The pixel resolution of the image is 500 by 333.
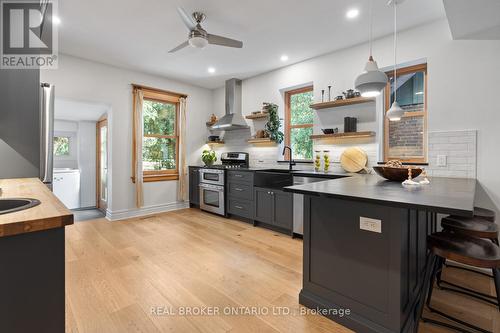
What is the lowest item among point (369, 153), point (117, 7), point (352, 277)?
point (352, 277)

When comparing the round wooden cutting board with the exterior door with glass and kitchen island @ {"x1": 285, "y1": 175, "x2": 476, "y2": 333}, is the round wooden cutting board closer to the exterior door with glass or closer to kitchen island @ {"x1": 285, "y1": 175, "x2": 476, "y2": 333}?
kitchen island @ {"x1": 285, "y1": 175, "x2": 476, "y2": 333}

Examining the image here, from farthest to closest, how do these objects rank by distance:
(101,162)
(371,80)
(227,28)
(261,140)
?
(101,162), (261,140), (227,28), (371,80)

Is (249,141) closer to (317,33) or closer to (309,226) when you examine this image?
(317,33)

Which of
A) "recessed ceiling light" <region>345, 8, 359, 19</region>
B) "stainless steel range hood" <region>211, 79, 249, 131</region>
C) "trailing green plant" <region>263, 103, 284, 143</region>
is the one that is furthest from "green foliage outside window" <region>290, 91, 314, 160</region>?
"recessed ceiling light" <region>345, 8, 359, 19</region>

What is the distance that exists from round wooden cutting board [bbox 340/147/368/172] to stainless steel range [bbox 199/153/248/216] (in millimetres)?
2100

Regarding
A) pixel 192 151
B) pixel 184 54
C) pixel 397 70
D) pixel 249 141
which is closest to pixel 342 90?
pixel 397 70

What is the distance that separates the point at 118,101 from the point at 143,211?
7.23 feet

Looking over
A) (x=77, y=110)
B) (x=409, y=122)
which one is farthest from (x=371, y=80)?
(x=77, y=110)

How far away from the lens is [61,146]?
6152mm

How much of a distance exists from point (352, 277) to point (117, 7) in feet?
11.7

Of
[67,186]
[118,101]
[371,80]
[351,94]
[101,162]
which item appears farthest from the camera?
[101,162]

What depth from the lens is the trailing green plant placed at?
15.0ft

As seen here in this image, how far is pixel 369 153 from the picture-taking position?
3590 mm

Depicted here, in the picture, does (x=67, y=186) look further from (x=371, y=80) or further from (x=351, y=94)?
(x=371, y=80)
